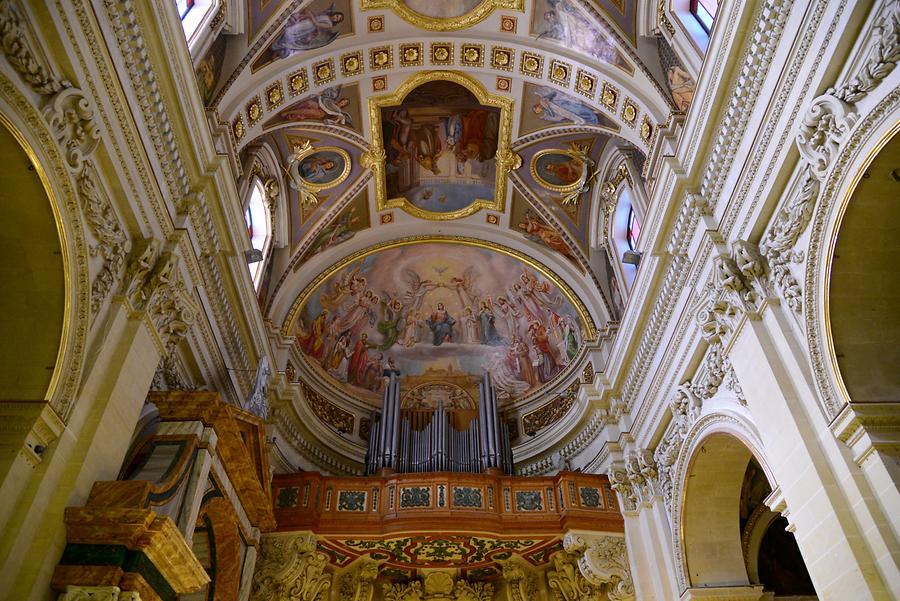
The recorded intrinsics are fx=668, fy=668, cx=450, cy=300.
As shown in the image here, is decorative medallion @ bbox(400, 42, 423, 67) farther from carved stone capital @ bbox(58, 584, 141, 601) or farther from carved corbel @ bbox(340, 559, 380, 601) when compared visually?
carved stone capital @ bbox(58, 584, 141, 601)

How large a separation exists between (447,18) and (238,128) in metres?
4.62

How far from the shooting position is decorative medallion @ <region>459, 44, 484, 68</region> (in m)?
13.2

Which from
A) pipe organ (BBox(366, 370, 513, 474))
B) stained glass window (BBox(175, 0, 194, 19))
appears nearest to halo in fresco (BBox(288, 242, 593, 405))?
pipe organ (BBox(366, 370, 513, 474))

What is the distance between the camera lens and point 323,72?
12.7m

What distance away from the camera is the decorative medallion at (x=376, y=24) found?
1262 centimetres

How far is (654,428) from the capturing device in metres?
11.0

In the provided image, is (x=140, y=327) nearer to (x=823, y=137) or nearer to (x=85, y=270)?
(x=85, y=270)

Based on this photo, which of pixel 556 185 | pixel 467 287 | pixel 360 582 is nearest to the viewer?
pixel 360 582

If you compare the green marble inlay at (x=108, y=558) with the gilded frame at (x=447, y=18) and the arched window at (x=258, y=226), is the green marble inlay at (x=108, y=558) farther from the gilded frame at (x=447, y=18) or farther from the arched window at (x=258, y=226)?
the gilded frame at (x=447, y=18)

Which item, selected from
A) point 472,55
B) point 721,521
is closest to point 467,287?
point 472,55

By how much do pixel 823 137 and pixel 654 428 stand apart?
583cm

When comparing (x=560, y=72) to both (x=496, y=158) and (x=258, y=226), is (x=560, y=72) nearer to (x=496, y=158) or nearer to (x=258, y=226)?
(x=496, y=158)

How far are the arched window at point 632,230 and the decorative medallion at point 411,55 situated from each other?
524 centimetres

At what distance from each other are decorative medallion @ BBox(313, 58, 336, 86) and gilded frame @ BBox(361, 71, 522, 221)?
1234mm
